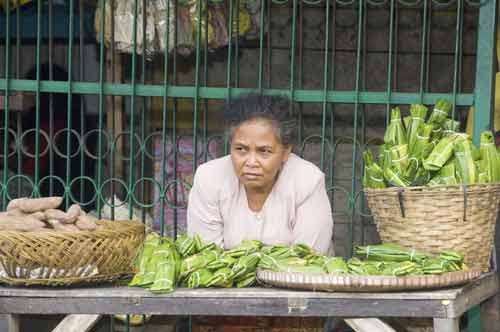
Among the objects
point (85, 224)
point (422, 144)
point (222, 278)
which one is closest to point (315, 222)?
point (422, 144)

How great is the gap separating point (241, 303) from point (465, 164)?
3.82 ft

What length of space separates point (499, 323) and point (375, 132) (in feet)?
5.92

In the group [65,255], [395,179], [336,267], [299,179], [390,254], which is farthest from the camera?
[299,179]

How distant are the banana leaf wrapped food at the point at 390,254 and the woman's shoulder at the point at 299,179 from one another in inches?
19.4

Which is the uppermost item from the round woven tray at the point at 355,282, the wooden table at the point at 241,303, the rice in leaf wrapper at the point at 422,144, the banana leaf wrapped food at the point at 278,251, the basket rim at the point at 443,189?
the rice in leaf wrapper at the point at 422,144

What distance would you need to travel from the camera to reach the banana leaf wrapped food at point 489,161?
11.9 feet

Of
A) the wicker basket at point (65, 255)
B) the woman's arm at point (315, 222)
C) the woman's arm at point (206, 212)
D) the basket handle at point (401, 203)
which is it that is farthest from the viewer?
the woman's arm at point (206, 212)

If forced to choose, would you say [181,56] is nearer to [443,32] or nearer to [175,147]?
[175,147]

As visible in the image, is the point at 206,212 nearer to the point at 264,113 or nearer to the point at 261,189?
the point at 261,189

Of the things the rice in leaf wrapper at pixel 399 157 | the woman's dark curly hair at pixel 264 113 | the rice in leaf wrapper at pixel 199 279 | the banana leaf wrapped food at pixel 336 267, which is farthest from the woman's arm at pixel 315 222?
the rice in leaf wrapper at pixel 199 279

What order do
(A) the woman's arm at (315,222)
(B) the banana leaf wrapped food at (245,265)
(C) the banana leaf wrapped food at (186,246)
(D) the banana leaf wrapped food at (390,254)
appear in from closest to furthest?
1. (B) the banana leaf wrapped food at (245,265)
2. (D) the banana leaf wrapped food at (390,254)
3. (C) the banana leaf wrapped food at (186,246)
4. (A) the woman's arm at (315,222)

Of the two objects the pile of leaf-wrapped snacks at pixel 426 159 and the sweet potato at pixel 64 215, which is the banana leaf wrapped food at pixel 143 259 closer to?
the sweet potato at pixel 64 215

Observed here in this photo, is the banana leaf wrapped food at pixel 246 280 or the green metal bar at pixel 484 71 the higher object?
the green metal bar at pixel 484 71

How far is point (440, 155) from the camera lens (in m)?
3.60
